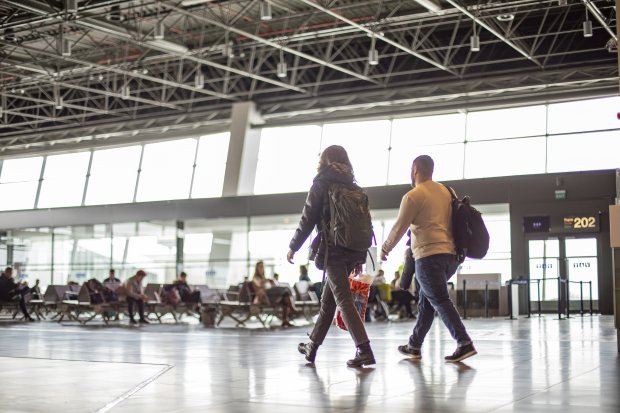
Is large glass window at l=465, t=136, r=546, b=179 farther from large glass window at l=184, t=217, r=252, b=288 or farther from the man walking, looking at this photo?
the man walking

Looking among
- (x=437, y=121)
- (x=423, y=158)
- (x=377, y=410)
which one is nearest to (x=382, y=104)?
(x=437, y=121)

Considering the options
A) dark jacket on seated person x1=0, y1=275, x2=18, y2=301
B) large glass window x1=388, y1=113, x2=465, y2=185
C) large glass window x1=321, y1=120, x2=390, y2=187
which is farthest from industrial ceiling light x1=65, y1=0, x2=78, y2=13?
large glass window x1=388, y1=113, x2=465, y2=185

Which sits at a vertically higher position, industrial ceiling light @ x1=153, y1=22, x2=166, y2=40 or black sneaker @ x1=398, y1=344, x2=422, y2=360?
industrial ceiling light @ x1=153, y1=22, x2=166, y2=40

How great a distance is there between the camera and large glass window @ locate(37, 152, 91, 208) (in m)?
30.0

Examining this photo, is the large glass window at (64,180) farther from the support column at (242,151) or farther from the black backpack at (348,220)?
the black backpack at (348,220)

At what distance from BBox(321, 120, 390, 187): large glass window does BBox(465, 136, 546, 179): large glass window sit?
251 centimetres

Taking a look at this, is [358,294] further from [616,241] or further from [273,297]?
[273,297]

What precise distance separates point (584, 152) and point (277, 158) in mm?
8806

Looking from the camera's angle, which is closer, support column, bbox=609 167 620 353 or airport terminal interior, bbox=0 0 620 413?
support column, bbox=609 167 620 353

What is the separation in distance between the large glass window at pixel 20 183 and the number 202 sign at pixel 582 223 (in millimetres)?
18632

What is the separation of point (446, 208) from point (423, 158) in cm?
45

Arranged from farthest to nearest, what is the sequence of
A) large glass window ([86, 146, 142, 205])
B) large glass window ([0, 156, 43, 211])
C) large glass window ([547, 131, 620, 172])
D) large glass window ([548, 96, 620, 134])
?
large glass window ([0, 156, 43, 211]) < large glass window ([86, 146, 142, 205]) < large glass window ([548, 96, 620, 134]) < large glass window ([547, 131, 620, 172])

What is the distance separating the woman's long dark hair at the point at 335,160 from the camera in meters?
6.30

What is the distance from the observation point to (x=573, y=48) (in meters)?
21.0
